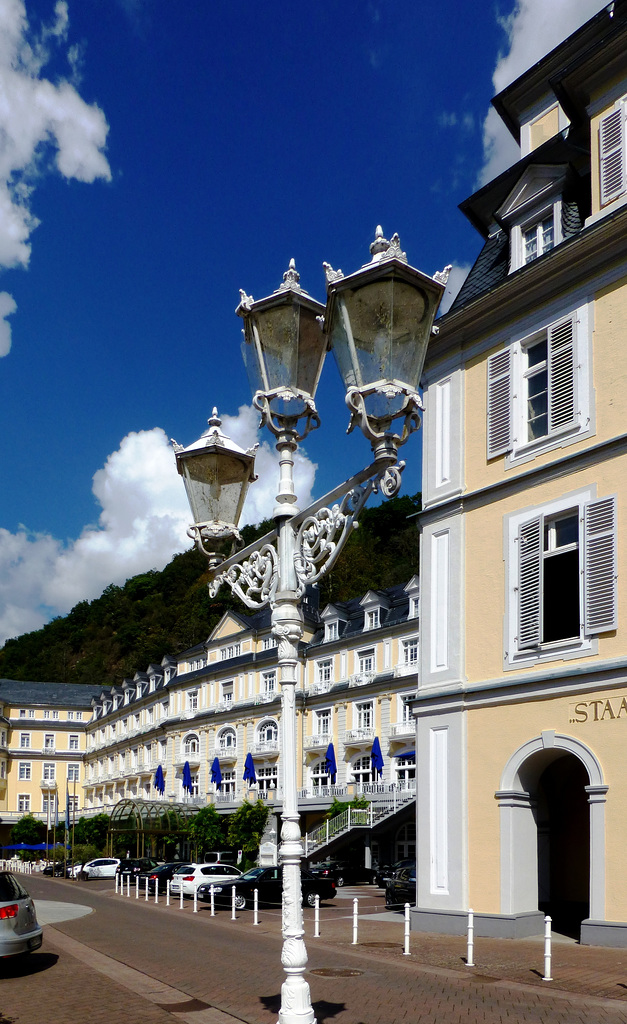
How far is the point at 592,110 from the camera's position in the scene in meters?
18.2

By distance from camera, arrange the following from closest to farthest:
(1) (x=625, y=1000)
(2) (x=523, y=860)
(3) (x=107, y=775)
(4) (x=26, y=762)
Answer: (1) (x=625, y=1000), (2) (x=523, y=860), (3) (x=107, y=775), (4) (x=26, y=762)

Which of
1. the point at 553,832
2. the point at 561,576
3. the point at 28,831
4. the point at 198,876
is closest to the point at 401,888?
the point at 553,832

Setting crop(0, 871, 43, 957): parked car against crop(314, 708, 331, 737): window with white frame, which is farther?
crop(314, 708, 331, 737): window with white frame

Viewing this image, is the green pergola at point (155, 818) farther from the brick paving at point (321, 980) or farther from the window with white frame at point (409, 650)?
the brick paving at point (321, 980)

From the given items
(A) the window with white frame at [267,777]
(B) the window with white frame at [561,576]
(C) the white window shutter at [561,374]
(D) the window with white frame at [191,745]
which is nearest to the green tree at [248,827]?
(A) the window with white frame at [267,777]

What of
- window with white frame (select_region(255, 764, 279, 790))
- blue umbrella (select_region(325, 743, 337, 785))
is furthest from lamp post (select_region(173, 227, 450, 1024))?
window with white frame (select_region(255, 764, 279, 790))

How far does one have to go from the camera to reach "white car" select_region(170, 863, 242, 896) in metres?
31.7

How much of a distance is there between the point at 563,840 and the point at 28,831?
7303 cm

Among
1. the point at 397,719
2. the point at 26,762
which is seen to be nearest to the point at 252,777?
the point at 397,719

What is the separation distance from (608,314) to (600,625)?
5708 mm

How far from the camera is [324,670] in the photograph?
168 feet

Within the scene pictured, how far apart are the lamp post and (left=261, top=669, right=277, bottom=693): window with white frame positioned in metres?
46.0

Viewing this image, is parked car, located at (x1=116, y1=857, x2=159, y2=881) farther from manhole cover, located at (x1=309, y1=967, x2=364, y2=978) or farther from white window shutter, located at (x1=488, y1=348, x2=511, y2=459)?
white window shutter, located at (x1=488, y1=348, x2=511, y2=459)

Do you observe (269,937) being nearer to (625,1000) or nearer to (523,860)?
(523,860)
